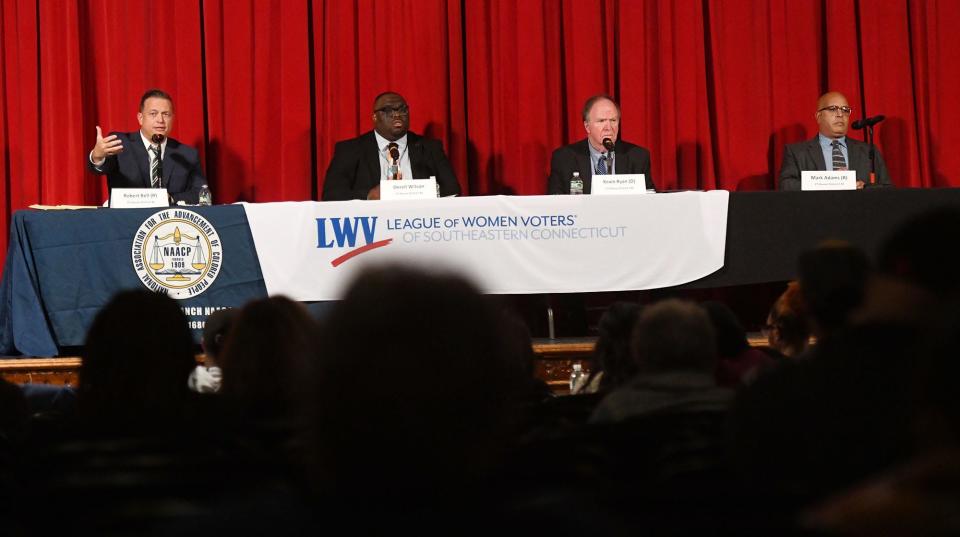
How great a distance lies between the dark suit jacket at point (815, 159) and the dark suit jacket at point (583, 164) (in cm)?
87

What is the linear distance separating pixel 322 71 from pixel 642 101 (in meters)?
2.12

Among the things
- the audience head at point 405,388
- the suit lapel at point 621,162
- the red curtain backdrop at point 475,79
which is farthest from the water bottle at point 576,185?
the audience head at point 405,388

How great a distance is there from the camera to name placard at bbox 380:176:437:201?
16.8 ft

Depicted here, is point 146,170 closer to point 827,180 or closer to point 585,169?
point 585,169

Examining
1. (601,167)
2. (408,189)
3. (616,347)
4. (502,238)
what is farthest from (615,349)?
(601,167)

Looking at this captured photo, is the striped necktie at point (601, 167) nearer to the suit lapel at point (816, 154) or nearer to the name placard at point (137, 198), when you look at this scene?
the suit lapel at point (816, 154)

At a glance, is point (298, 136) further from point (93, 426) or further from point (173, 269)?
point (93, 426)

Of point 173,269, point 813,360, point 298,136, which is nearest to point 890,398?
point 813,360

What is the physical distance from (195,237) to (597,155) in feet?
8.14

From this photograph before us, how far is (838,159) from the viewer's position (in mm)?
6512

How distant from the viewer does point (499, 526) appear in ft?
2.85

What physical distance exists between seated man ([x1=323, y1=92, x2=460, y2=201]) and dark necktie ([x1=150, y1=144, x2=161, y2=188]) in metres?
0.92

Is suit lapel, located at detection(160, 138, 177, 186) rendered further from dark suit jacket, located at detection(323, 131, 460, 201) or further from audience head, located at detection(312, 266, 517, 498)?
audience head, located at detection(312, 266, 517, 498)

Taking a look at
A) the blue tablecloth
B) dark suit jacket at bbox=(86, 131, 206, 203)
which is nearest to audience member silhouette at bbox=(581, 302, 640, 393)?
the blue tablecloth
